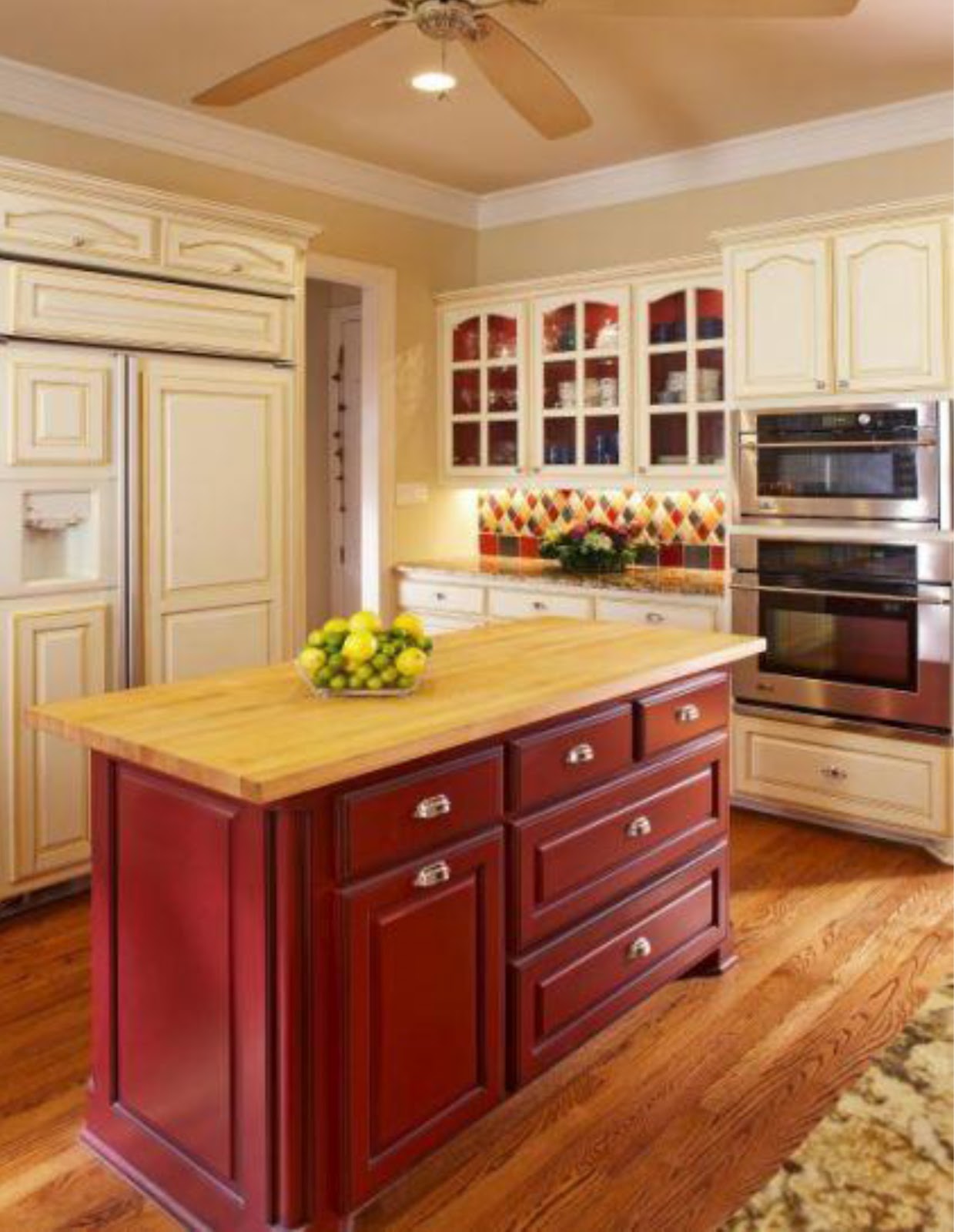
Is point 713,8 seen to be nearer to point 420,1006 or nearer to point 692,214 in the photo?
point 420,1006

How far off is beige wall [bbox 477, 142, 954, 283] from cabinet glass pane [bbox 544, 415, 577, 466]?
2.68ft

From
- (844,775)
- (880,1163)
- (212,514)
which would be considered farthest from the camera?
(844,775)

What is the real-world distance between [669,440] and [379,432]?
1.50 m

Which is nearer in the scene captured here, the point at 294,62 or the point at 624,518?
the point at 294,62

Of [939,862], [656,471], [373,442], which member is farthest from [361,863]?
[373,442]

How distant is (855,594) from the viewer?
13.6 feet

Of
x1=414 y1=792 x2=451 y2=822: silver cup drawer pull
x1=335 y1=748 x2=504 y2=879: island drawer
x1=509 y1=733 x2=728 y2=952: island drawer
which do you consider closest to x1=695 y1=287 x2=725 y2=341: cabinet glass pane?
x1=509 y1=733 x2=728 y2=952: island drawer

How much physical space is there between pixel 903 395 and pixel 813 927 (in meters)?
1.90

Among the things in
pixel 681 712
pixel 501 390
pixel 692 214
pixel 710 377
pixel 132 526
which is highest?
pixel 692 214

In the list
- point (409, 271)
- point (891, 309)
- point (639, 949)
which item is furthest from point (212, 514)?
point (891, 309)

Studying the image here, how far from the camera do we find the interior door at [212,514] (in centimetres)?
380

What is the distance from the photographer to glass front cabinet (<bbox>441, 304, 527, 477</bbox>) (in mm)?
5562

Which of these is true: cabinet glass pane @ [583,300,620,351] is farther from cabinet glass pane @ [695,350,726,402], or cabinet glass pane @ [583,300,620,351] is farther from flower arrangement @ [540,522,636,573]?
flower arrangement @ [540,522,636,573]

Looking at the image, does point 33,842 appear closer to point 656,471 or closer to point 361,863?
point 361,863
